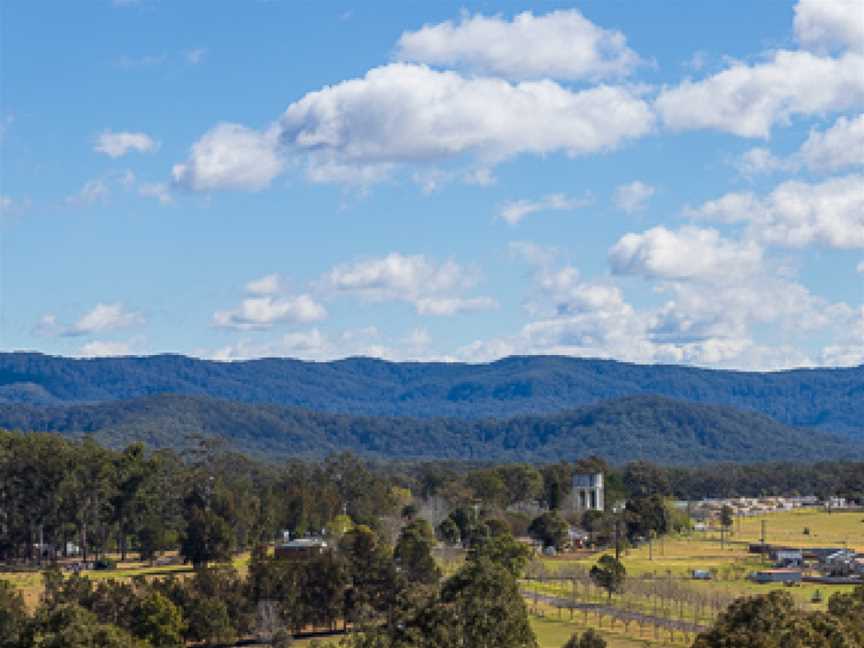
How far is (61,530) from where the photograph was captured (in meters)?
97.1

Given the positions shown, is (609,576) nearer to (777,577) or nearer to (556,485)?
(777,577)

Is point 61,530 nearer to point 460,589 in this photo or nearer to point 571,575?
point 571,575

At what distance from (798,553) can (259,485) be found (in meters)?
55.6

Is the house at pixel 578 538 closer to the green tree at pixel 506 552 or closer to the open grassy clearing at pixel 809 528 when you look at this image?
the open grassy clearing at pixel 809 528

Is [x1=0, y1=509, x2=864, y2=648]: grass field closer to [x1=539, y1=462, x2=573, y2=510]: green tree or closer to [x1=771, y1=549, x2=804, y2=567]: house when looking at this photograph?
[x1=771, y1=549, x2=804, y2=567]: house

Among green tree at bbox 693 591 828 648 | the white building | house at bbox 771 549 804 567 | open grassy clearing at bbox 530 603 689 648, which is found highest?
the white building

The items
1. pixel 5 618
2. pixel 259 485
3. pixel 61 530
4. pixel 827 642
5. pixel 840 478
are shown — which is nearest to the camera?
pixel 827 642

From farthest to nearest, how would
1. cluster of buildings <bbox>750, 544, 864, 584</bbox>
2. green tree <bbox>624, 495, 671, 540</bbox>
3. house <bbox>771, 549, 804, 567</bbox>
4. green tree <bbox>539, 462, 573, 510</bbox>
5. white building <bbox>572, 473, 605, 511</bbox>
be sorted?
green tree <bbox>539, 462, 573, 510</bbox>
white building <bbox>572, 473, 605, 511</bbox>
green tree <bbox>624, 495, 671, 540</bbox>
house <bbox>771, 549, 804, 567</bbox>
cluster of buildings <bbox>750, 544, 864, 584</bbox>

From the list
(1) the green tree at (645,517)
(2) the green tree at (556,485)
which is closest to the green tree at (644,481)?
(2) the green tree at (556,485)

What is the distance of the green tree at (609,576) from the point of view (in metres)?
78.4

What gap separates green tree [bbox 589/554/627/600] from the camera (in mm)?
78375

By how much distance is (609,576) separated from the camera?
257ft

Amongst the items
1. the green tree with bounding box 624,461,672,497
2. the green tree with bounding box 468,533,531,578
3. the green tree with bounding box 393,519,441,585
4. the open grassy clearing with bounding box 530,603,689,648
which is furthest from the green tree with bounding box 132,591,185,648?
the green tree with bounding box 624,461,672,497

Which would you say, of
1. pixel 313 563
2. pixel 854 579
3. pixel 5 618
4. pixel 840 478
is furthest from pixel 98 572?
pixel 840 478
